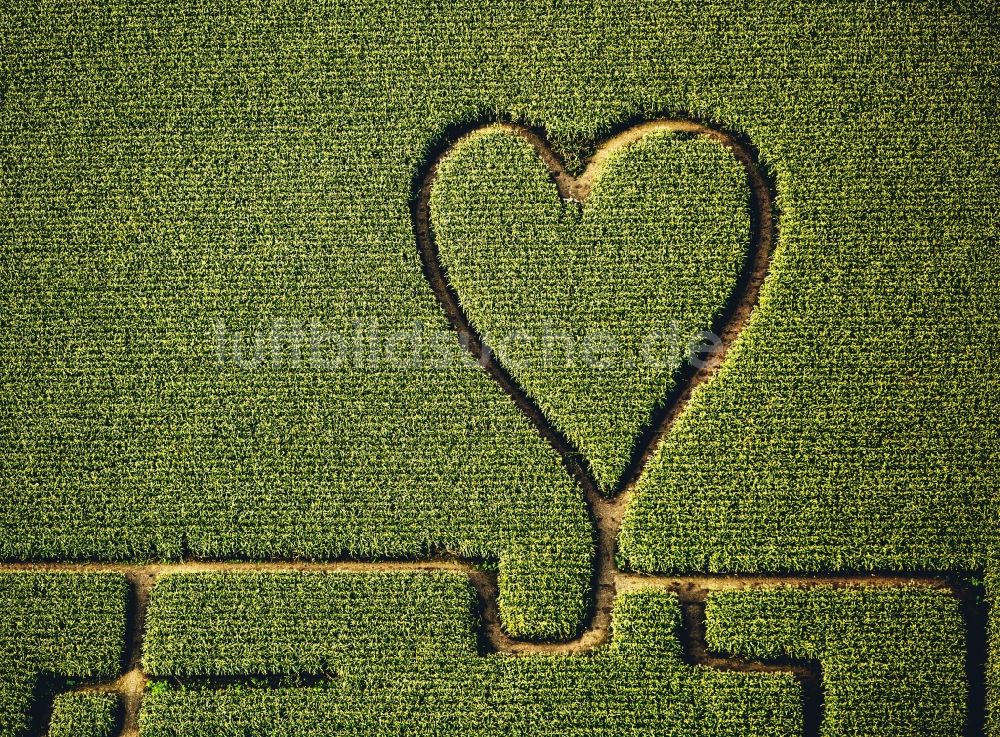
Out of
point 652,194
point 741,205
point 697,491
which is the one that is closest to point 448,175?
point 652,194

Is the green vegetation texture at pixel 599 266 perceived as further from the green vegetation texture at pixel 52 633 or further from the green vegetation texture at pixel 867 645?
the green vegetation texture at pixel 52 633

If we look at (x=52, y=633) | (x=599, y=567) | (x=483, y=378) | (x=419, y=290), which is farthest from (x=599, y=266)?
(x=52, y=633)

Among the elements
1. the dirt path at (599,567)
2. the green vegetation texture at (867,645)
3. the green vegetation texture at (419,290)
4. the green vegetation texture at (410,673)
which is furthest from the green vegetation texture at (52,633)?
the green vegetation texture at (867,645)

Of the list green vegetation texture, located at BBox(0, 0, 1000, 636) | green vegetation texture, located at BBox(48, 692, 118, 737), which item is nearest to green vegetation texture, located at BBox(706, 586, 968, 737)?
green vegetation texture, located at BBox(0, 0, 1000, 636)

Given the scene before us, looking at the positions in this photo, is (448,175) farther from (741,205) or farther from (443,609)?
(443,609)

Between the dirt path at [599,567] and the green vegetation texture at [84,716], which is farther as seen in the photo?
the dirt path at [599,567]

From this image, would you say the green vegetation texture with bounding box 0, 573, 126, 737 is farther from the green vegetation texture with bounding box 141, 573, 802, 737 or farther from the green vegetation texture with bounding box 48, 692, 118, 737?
the green vegetation texture with bounding box 141, 573, 802, 737
